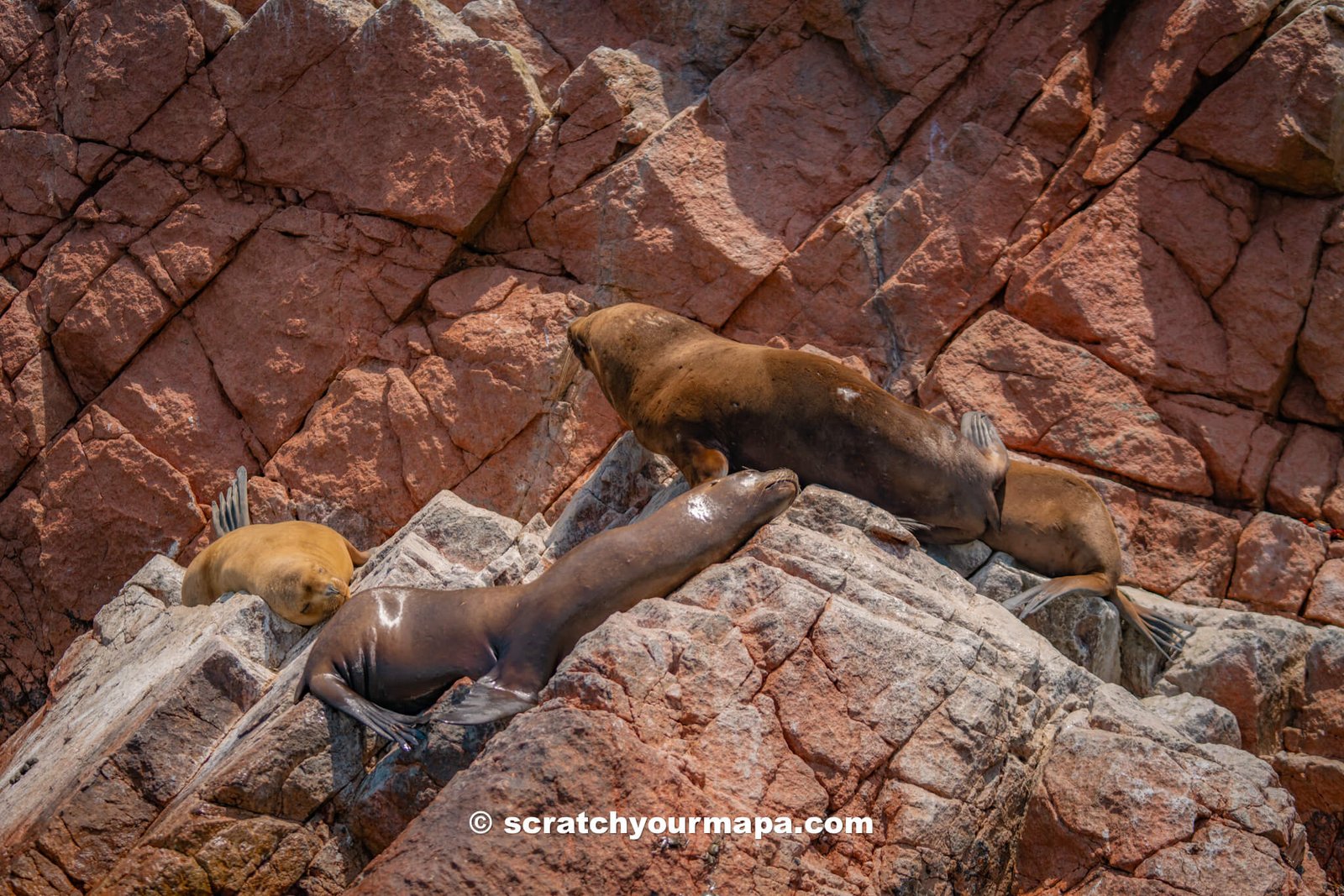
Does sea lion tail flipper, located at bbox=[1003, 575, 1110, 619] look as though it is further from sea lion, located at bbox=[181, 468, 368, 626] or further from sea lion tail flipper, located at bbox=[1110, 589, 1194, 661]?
sea lion, located at bbox=[181, 468, 368, 626]

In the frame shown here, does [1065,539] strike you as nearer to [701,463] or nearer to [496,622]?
[701,463]

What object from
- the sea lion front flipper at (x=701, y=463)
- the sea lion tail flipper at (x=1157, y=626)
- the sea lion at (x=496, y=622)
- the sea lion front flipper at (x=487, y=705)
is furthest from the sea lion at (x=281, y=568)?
the sea lion tail flipper at (x=1157, y=626)

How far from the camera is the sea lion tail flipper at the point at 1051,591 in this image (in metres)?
7.10

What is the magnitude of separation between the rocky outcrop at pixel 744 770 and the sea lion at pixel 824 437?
681mm

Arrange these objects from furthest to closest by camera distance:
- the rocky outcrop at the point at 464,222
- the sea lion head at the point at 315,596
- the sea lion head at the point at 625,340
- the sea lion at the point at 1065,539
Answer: the rocky outcrop at the point at 464,222, the sea lion head at the point at 625,340, the sea lion at the point at 1065,539, the sea lion head at the point at 315,596

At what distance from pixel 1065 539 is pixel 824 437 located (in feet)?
5.32

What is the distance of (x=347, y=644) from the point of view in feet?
19.7

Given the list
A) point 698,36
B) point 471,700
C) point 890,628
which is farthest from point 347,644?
point 698,36

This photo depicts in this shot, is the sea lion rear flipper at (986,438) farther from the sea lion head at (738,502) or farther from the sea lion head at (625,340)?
the sea lion head at (625,340)

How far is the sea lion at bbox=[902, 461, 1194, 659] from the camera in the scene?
7.43 metres

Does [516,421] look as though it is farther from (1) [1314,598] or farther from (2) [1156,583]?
(1) [1314,598]

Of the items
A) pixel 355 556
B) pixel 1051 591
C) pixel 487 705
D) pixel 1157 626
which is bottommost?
pixel 1157 626

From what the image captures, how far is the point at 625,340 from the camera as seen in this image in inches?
333

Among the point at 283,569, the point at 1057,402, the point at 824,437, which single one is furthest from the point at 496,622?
the point at 1057,402
